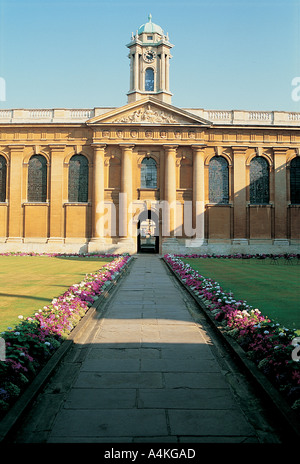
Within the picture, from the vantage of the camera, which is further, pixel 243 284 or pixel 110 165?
pixel 110 165

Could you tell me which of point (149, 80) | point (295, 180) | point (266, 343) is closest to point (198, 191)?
point (295, 180)

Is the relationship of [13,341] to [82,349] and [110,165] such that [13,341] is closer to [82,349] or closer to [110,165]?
[82,349]

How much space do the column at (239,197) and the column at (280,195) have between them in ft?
9.38

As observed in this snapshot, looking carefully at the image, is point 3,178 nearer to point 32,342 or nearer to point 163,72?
point 163,72

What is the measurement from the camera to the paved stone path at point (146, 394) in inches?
140

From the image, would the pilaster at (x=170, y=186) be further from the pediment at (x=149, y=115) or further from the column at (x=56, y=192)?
the column at (x=56, y=192)

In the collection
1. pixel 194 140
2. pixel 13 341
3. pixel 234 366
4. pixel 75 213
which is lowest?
pixel 234 366

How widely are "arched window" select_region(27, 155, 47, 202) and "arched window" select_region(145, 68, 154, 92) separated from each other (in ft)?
42.9

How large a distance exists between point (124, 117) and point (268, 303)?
27.8 m

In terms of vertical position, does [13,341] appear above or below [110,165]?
below

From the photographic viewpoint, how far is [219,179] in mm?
35375
